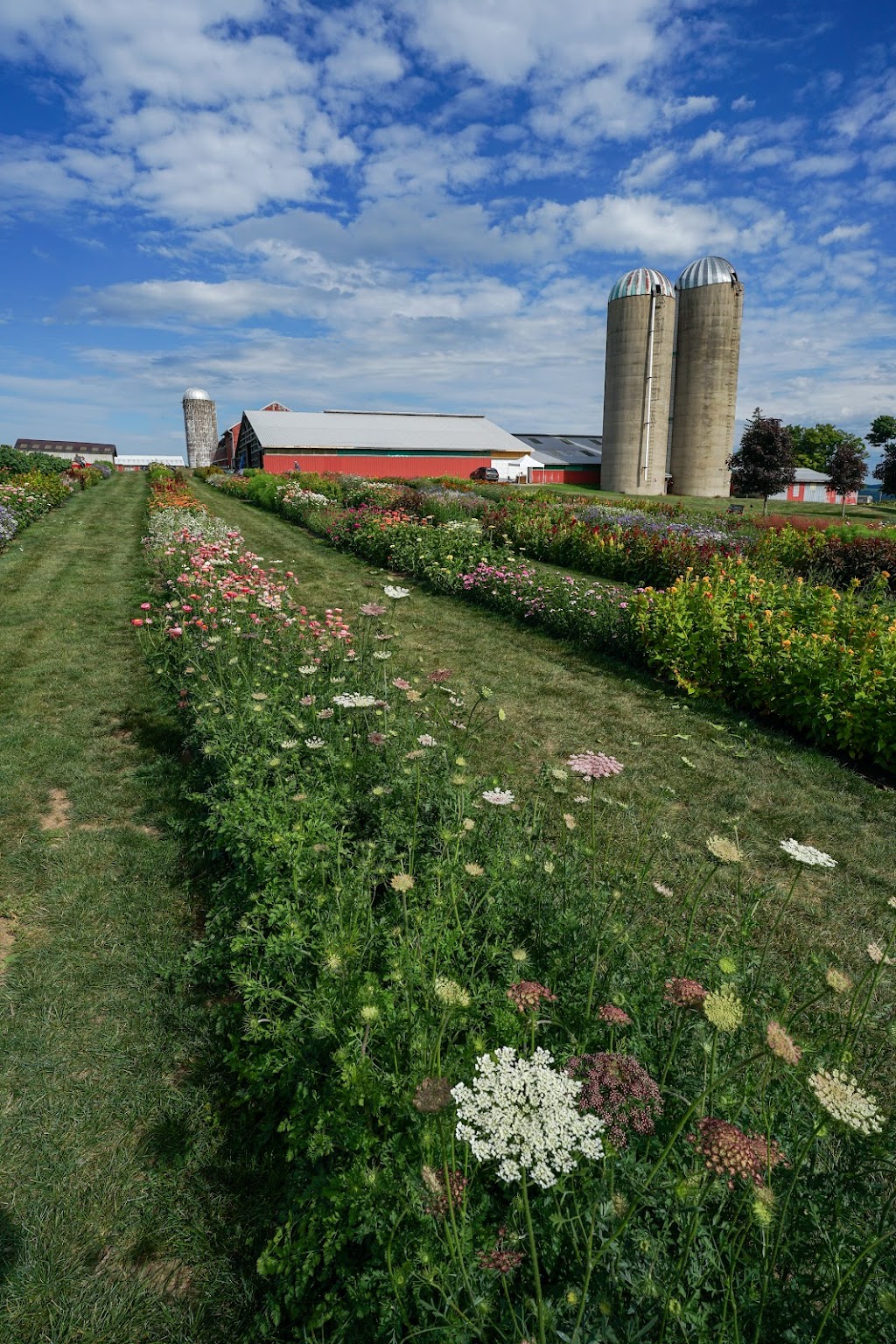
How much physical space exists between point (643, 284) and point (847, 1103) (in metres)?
45.6

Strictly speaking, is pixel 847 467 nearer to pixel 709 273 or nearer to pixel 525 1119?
pixel 709 273

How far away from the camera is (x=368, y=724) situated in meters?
4.07

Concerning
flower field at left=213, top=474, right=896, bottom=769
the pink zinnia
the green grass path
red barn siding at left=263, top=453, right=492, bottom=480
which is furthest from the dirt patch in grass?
red barn siding at left=263, top=453, right=492, bottom=480

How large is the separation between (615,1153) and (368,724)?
9.36 feet

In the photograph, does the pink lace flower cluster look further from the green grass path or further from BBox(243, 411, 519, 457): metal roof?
BBox(243, 411, 519, 457): metal roof

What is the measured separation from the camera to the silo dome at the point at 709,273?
131 ft

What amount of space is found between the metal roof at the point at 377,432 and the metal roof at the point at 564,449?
310 centimetres

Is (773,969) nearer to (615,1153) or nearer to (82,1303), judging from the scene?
(615,1153)

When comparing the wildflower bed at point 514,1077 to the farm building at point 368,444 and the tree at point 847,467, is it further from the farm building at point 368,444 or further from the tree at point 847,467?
the farm building at point 368,444

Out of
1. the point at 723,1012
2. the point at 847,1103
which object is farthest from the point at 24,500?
the point at 847,1103

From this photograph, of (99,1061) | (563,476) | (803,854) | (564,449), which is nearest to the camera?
(803,854)

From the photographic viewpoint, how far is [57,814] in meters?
4.38

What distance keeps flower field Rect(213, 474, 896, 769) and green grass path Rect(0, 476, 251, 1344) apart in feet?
15.9

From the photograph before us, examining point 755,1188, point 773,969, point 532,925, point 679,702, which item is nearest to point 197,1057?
point 532,925
